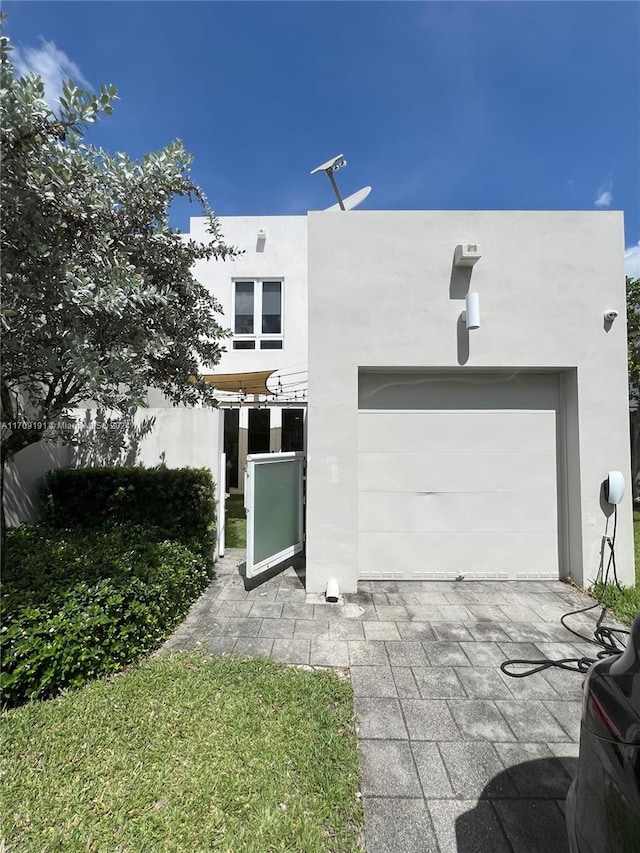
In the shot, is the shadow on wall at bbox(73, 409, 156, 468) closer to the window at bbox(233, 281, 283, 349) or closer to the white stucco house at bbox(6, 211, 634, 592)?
the white stucco house at bbox(6, 211, 634, 592)

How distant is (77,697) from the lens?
12.0ft

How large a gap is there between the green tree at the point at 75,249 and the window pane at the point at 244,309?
36.9ft

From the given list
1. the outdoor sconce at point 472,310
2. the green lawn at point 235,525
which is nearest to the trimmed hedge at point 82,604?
the green lawn at point 235,525

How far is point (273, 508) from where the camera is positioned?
275 inches

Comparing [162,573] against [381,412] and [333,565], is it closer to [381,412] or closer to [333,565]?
[333,565]

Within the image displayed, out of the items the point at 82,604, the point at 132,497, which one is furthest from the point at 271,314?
the point at 82,604

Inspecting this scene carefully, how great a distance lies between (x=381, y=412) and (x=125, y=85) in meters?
5.53

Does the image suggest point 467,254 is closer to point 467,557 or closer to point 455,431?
point 455,431

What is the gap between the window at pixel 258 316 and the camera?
53.4 feet

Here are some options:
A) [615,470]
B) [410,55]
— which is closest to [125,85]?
[410,55]

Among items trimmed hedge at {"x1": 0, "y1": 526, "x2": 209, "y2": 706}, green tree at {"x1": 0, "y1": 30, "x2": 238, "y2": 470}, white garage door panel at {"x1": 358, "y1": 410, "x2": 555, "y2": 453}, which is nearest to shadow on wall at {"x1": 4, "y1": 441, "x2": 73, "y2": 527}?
trimmed hedge at {"x1": 0, "y1": 526, "x2": 209, "y2": 706}

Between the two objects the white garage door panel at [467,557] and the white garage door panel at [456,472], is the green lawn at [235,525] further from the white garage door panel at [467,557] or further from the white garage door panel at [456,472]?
the white garage door panel at [456,472]

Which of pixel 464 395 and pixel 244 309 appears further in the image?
pixel 244 309

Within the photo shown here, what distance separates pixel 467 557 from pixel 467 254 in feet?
17.6
